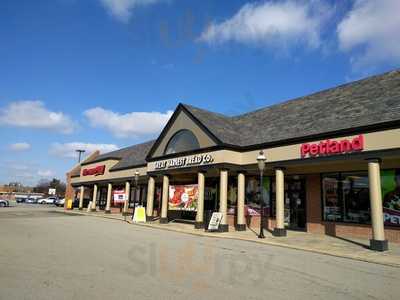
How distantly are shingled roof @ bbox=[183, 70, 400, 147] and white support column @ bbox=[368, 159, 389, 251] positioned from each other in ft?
6.36

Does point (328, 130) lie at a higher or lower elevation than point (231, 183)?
higher

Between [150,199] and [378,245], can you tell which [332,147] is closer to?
[378,245]

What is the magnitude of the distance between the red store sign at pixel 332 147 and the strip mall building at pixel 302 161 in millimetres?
44

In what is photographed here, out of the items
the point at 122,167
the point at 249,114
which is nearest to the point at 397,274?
the point at 249,114

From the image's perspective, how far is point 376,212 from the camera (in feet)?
44.4

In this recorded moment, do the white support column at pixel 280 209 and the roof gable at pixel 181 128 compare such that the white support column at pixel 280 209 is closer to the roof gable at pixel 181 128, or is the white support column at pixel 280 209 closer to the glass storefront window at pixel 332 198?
the glass storefront window at pixel 332 198

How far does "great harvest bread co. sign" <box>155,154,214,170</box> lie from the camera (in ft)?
70.6

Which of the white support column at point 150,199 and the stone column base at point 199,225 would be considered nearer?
the stone column base at point 199,225

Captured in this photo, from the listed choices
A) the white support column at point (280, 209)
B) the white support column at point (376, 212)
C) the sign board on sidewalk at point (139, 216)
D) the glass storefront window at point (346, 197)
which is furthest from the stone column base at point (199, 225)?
the white support column at point (376, 212)

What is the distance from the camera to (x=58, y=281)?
282 inches

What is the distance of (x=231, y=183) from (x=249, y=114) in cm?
568

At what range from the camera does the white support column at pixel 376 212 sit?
1327 cm

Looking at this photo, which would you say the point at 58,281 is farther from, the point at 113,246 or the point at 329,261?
the point at 329,261

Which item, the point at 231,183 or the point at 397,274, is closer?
the point at 397,274
